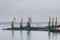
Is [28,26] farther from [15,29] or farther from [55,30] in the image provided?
[55,30]

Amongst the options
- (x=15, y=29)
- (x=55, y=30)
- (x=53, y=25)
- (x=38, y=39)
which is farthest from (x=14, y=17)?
(x=38, y=39)

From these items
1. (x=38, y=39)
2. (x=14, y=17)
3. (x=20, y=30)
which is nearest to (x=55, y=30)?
(x=20, y=30)

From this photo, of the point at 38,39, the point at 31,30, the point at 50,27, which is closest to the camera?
the point at 38,39

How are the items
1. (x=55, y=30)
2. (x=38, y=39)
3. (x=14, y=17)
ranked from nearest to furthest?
(x=38, y=39)
(x=55, y=30)
(x=14, y=17)

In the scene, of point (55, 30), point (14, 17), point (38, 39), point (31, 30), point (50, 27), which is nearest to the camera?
point (38, 39)

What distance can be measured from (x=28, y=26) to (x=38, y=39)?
20474mm

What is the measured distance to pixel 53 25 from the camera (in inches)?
2020

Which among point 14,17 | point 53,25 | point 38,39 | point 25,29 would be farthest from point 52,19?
point 38,39

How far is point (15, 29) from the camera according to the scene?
54.2 m

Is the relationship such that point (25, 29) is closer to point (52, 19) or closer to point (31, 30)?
point (31, 30)

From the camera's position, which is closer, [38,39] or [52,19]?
[38,39]

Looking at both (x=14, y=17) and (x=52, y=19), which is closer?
(x=52, y=19)

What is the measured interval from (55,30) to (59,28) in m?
2.29

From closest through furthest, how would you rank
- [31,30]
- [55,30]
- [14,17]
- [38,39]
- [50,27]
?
1. [38,39]
2. [55,30]
3. [50,27]
4. [31,30]
5. [14,17]
